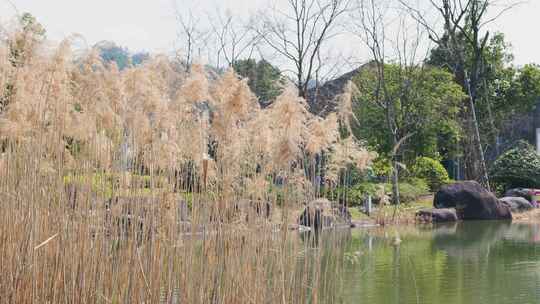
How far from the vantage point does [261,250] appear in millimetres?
3553

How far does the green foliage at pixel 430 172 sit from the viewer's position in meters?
21.5

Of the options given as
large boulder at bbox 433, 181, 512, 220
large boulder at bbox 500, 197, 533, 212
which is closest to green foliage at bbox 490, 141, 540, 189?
large boulder at bbox 500, 197, 533, 212

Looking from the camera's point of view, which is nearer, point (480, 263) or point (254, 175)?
point (254, 175)

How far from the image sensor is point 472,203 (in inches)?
662

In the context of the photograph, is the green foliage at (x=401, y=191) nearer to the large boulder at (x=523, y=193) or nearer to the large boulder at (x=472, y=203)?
the large boulder at (x=472, y=203)

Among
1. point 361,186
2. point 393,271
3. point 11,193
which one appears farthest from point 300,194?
point 361,186

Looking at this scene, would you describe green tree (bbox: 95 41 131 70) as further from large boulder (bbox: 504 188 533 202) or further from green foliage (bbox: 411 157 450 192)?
green foliage (bbox: 411 157 450 192)

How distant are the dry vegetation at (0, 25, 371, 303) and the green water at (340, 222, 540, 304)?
0.72 meters

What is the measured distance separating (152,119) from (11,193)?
29.6 inches

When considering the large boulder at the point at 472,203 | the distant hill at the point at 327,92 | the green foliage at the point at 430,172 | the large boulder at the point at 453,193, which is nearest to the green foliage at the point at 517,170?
the green foliage at the point at 430,172

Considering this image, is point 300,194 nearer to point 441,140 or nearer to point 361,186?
point 361,186

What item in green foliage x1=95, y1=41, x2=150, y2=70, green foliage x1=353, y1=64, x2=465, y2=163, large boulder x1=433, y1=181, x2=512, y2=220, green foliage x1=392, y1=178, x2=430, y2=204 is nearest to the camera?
green foliage x1=95, y1=41, x2=150, y2=70

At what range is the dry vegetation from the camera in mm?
3398

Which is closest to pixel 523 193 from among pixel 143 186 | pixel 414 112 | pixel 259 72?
pixel 414 112
